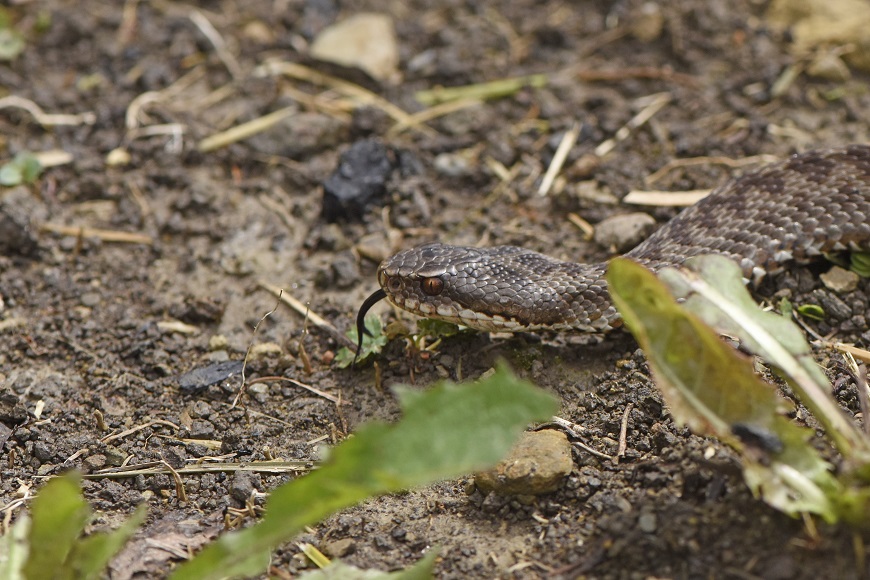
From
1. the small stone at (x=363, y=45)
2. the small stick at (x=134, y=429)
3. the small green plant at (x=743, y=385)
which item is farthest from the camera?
the small stone at (x=363, y=45)

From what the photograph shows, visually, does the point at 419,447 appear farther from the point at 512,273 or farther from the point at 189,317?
the point at 189,317

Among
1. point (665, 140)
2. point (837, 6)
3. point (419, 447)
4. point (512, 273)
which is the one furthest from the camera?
point (837, 6)

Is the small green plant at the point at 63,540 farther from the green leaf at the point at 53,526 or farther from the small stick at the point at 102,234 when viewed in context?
the small stick at the point at 102,234

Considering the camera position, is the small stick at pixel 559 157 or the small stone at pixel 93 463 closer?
the small stone at pixel 93 463

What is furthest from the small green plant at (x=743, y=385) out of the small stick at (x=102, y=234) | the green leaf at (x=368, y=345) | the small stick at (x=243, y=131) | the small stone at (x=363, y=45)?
the small stone at (x=363, y=45)

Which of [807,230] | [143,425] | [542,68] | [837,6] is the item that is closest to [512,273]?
[807,230]

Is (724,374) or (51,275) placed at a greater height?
(724,374)
